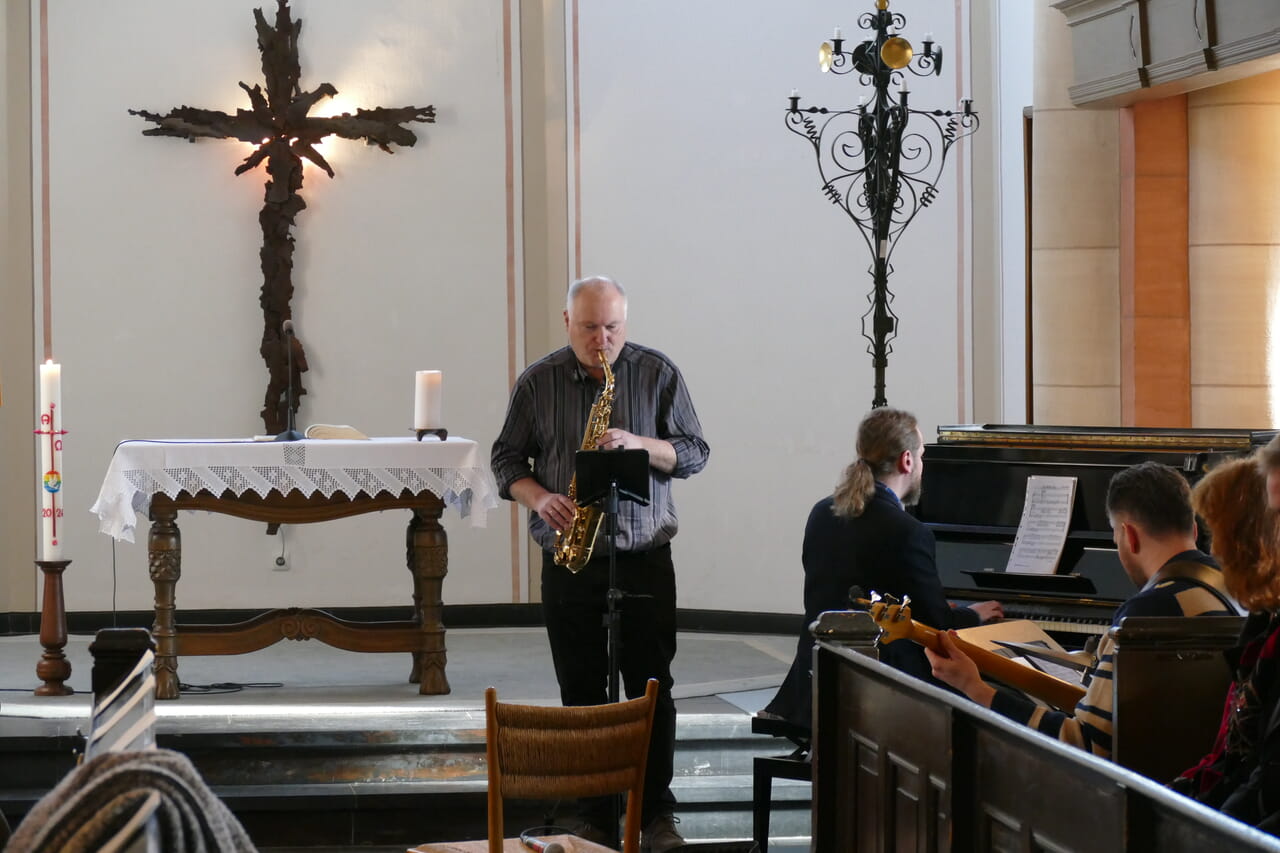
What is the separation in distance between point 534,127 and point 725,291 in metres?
1.35

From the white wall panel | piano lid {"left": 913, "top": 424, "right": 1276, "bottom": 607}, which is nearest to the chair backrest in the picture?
piano lid {"left": 913, "top": 424, "right": 1276, "bottom": 607}

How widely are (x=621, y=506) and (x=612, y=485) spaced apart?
38cm

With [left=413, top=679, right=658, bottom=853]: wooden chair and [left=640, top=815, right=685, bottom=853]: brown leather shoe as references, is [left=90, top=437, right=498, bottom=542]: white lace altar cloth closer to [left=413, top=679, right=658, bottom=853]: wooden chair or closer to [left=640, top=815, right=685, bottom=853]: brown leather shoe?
[left=640, top=815, right=685, bottom=853]: brown leather shoe

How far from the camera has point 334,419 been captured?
8070 millimetres

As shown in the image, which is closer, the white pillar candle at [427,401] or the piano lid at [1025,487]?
the piano lid at [1025,487]

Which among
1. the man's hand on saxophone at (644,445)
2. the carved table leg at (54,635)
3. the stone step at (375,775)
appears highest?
the man's hand on saxophone at (644,445)

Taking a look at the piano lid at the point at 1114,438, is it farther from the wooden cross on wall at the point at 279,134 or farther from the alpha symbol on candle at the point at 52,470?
the wooden cross on wall at the point at 279,134

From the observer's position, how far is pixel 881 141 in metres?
6.21

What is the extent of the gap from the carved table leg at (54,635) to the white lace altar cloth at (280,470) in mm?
538

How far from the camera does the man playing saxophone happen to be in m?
4.46

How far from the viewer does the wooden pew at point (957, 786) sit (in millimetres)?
1764

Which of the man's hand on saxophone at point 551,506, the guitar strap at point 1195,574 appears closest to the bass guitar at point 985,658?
the guitar strap at point 1195,574

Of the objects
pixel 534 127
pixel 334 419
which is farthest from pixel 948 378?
pixel 334 419

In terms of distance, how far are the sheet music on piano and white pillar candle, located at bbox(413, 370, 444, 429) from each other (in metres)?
2.31
